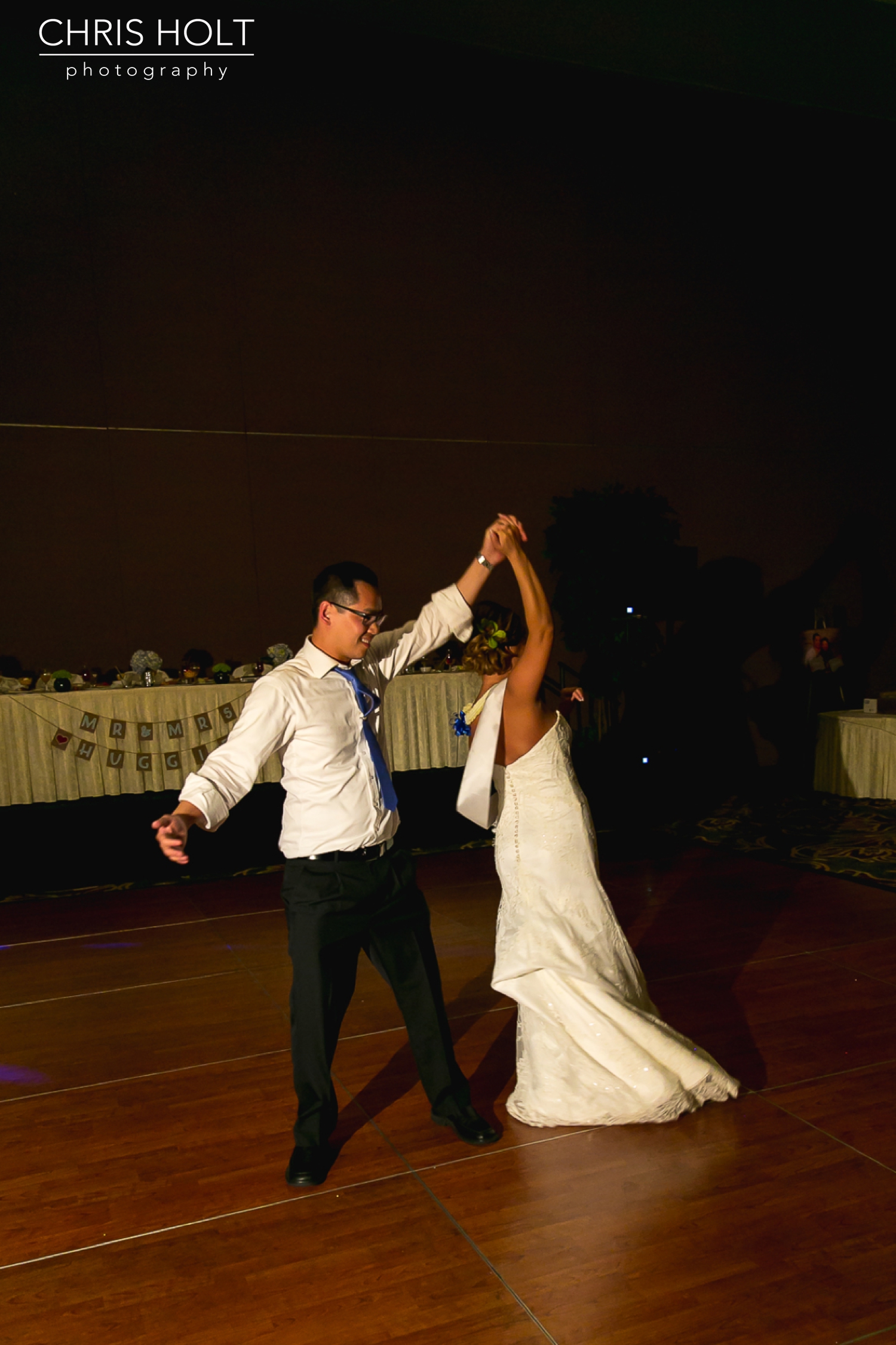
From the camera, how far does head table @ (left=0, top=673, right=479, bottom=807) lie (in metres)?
6.01

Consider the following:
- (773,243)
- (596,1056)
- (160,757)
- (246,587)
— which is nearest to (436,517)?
(246,587)

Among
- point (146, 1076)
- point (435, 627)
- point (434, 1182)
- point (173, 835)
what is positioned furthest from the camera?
point (146, 1076)

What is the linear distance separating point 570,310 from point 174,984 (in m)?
7.34

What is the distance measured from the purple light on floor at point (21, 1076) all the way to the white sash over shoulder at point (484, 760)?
5.90 feet

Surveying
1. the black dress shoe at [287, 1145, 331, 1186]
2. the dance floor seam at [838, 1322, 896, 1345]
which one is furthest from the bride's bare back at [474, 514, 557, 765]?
the dance floor seam at [838, 1322, 896, 1345]

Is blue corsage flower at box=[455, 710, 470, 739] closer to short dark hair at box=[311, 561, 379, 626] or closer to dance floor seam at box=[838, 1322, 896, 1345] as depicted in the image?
short dark hair at box=[311, 561, 379, 626]

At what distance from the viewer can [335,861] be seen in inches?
107

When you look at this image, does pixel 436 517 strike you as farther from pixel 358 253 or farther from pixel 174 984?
pixel 174 984

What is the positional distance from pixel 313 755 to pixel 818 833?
5.06 metres

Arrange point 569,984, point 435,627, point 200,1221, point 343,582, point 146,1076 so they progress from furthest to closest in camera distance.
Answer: point 146,1076 → point 435,627 → point 569,984 → point 343,582 → point 200,1221

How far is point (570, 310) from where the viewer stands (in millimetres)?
9352

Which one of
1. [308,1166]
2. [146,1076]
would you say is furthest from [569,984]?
[146,1076]

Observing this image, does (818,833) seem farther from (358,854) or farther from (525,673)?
(358,854)

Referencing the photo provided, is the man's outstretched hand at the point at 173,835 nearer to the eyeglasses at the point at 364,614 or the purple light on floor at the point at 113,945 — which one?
the eyeglasses at the point at 364,614
